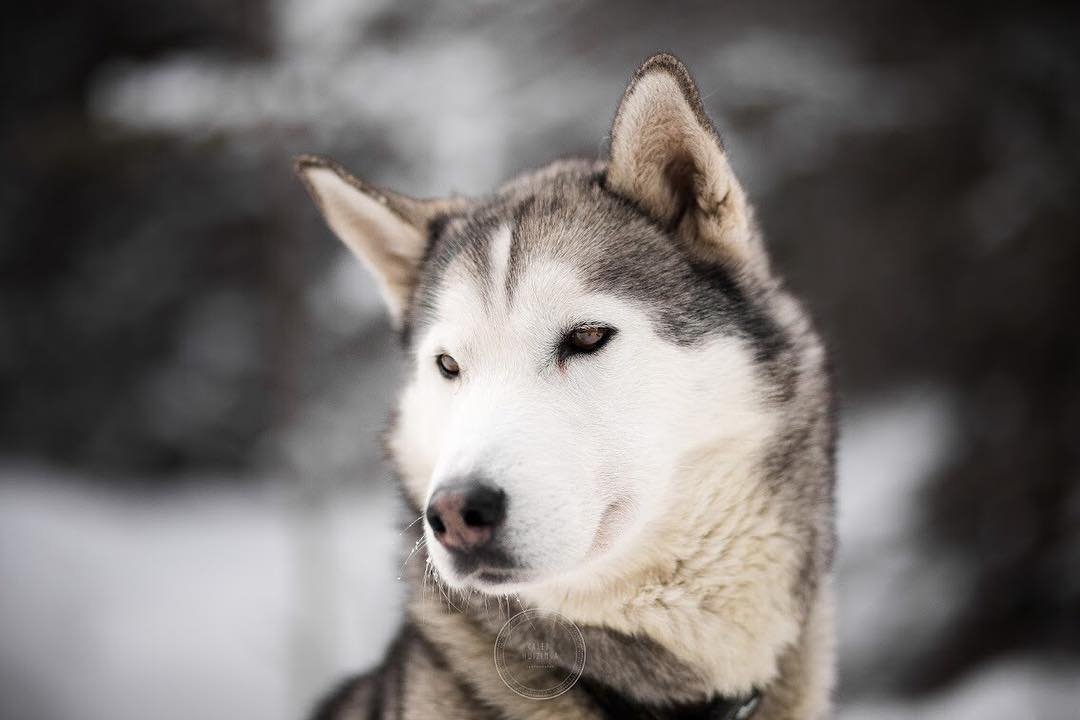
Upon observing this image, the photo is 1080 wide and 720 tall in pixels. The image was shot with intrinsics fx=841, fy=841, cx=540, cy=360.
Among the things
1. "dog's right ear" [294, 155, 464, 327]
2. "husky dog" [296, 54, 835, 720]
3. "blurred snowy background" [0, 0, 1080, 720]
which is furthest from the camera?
"blurred snowy background" [0, 0, 1080, 720]

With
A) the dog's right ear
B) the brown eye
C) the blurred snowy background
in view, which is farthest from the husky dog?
the blurred snowy background

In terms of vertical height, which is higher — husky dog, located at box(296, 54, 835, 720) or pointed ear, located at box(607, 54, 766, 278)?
pointed ear, located at box(607, 54, 766, 278)

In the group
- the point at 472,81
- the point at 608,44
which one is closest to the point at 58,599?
the point at 472,81

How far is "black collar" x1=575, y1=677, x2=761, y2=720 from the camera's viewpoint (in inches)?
77.2

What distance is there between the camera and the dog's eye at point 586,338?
200cm

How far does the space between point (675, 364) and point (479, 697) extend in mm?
911

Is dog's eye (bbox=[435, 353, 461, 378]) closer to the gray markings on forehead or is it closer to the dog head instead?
the dog head

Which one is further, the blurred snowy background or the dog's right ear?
the blurred snowy background

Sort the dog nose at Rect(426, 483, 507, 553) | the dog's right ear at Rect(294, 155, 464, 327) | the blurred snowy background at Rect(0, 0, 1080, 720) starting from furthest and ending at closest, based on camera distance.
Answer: the blurred snowy background at Rect(0, 0, 1080, 720) < the dog's right ear at Rect(294, 155, 464, 327) < the dog nose at Rect(426, 483, 507, 553)

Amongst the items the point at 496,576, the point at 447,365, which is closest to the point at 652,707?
the point at 496,576

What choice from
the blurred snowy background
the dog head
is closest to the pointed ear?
the dog head

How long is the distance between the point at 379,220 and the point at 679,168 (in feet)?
2.87

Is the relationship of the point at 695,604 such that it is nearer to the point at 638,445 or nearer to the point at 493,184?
the point at 638,445

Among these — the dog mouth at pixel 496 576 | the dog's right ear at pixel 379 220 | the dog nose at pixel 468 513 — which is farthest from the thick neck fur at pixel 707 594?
→ the dog's right ear at pixel 379 220
